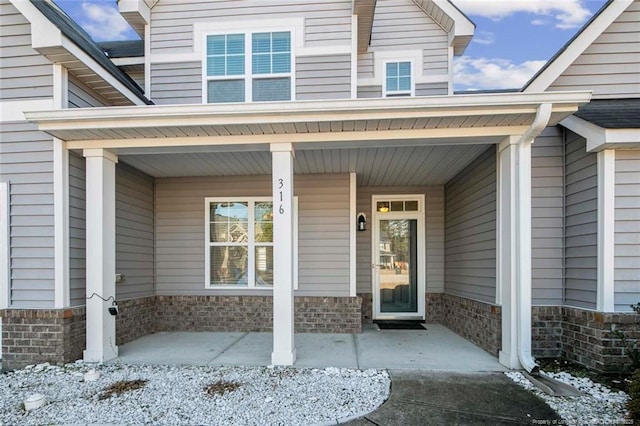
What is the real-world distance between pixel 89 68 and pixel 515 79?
55.0 feet

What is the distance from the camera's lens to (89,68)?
437 centimetres

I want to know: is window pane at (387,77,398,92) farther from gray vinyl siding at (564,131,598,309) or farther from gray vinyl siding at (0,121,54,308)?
gray vinyl siding at (0,121,54,308)

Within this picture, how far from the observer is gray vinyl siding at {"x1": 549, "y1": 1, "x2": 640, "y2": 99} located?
4.53 metres

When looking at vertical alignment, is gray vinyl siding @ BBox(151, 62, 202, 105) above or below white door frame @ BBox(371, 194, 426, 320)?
above

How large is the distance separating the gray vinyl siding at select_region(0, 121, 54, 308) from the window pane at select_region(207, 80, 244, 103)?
2.45 metres

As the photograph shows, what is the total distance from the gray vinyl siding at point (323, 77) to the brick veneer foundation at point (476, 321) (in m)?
3.73

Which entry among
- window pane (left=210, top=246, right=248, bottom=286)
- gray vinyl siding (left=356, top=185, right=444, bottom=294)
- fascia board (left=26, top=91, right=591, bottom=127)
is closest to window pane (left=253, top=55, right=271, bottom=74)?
fascia board (left=26, top=91, right=591, bottom=127)

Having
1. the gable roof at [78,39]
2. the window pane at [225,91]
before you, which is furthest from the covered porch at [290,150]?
the window pane at [225,91]

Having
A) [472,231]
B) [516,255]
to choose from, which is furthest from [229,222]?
[516,255]

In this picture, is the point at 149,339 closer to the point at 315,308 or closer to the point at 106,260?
the point at 106,260

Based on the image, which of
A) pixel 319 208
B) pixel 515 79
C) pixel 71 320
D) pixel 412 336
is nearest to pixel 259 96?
pixel 319 208

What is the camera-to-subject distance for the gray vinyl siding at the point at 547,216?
14.9 feet

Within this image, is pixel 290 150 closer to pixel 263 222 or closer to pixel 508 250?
pixel 263 222

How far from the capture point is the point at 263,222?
6395 millimetres
